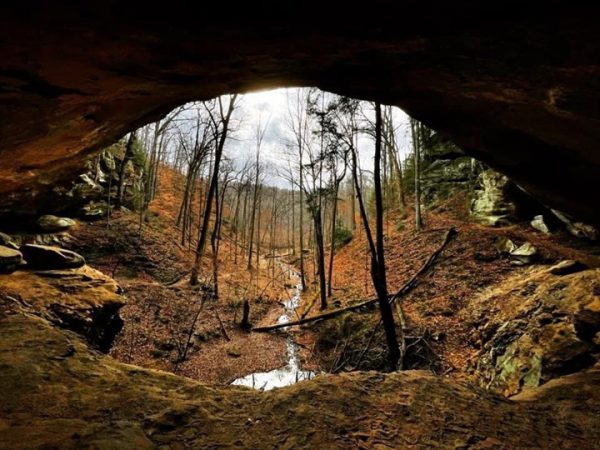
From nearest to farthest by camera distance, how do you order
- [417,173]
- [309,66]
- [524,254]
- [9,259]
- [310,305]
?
[309,66] < [9,259] < [524,254] < [310,305] < [417,173]

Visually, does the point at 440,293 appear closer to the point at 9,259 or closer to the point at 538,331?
the point at 538,331

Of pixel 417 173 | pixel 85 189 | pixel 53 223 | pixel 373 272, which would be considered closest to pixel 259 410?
→ pixel 373 272

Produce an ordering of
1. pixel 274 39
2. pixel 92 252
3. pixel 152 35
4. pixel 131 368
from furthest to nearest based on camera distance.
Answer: pixel 92 252
pixel 131 368
pixel 274 39
pixel 152 35

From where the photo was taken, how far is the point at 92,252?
16156 mm

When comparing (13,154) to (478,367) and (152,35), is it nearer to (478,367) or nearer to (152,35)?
(152,35)

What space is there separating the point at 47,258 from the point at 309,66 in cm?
827

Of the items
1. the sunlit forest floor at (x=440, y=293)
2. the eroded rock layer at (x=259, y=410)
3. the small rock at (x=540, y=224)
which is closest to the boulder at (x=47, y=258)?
the eroded rock layer at (x=259, y=410)

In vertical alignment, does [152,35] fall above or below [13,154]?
above

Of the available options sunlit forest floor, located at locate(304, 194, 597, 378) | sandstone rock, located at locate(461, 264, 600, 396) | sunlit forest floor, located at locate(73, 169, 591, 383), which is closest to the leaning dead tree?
sunlit forest floor, located at locate(73, 169, 591, 383)

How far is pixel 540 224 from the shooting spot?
12328 mm

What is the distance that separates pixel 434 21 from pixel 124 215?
2102 centimetres

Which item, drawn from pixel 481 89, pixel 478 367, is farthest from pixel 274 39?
pixel 478 367

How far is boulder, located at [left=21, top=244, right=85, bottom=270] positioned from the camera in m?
8.06

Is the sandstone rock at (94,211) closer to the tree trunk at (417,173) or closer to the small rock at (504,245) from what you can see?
the tree trunk at (417,173)
